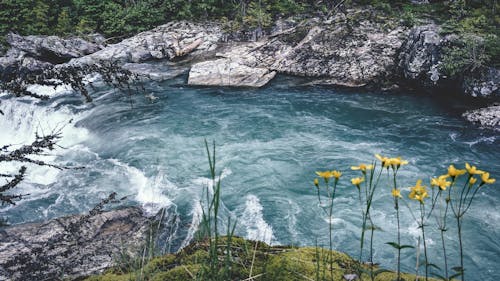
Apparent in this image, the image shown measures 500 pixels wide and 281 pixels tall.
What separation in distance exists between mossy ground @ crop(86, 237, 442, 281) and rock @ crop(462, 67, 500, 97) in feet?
35.5

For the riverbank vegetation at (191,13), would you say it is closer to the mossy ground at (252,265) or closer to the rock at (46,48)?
the rock at (46,48)

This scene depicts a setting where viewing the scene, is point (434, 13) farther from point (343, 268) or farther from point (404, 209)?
point (343, 268)

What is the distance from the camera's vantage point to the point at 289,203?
7.80 metres

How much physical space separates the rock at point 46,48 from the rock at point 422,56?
14700 millimetres

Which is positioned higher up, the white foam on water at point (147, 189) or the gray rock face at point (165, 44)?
the gray rock face at point (165, 44)

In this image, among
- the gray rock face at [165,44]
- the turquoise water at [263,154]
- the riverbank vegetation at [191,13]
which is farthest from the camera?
the gray rock face at [165,44]

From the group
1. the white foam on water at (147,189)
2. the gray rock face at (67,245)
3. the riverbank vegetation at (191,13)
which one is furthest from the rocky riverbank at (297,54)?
the gray rock face at (67,245)

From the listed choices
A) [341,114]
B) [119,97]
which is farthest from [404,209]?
[119,97]

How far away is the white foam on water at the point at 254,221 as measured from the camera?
6.62 m

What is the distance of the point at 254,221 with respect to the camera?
23.5 ft

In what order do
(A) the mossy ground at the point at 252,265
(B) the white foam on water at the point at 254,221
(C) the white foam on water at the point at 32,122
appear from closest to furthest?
(A) the mossy ground at the point at 252,265 < (B) the white foam on water at the point at 254,221 < (C) the white foam on water at the point at 32,122

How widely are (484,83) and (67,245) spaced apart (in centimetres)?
1169

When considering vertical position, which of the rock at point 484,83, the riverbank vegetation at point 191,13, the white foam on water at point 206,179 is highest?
the riverbank vegetation at point 191,13

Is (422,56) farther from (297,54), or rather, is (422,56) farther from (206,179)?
(206,179)
